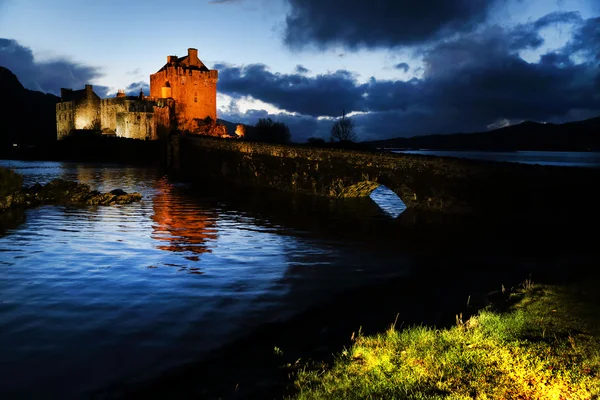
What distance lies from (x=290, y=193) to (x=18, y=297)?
20.9 m

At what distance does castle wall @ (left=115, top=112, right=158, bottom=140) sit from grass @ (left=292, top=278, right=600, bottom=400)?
72.8 meters

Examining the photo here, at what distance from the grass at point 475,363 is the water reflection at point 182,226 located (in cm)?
739

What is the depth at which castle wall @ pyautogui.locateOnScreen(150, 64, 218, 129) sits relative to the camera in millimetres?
81750

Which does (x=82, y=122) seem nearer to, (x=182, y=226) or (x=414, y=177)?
(x=182, y=226)

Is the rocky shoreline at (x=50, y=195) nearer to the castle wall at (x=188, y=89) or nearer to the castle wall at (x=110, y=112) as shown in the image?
the castle wall at (x=110, y=112)

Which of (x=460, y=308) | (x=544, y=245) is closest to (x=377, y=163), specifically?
(x=544, y=245)

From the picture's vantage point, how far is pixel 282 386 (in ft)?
17.3

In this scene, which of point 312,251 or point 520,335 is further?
point 312,251

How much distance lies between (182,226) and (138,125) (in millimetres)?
61095

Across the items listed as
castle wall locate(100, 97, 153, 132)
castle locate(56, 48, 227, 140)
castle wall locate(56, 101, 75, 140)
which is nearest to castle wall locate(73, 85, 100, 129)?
castle locate(56, 48, 227, 140)

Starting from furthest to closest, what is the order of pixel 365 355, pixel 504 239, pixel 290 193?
pixel 290 193 → pixel 504 239 → pixel 365 355

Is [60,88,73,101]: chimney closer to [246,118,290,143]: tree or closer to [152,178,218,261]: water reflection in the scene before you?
[246,118,290,143]: tree

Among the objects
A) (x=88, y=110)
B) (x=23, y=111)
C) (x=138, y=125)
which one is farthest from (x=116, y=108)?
(x=23, y=111)

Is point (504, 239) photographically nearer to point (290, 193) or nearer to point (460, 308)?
point (460, 308)
